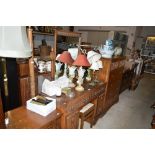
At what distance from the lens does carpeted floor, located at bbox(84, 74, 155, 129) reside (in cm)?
283

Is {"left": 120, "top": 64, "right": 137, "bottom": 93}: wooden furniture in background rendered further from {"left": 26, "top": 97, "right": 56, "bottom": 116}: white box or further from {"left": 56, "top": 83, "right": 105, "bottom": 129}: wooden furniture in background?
{"left": 26, "top": 97, "right": 56, "bottom": 116}: white box

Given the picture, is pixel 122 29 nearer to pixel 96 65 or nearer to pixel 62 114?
pixel 96 65

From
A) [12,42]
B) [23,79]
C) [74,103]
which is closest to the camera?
[12,42]

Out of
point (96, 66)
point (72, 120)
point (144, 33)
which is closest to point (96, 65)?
point (96, 66)

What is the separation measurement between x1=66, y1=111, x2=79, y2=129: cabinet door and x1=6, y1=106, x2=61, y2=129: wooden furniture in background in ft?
0.80

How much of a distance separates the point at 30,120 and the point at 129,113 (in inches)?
102

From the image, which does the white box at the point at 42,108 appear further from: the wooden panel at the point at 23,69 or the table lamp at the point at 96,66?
the table lamp at the point at 96,66

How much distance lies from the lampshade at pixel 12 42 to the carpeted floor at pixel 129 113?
6.93 ft

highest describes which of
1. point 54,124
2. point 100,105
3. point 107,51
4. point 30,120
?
point 107,51

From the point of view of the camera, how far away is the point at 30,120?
56.2 inches

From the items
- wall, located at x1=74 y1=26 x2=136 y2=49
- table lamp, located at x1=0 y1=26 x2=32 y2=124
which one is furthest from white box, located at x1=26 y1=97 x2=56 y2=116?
wall, located at x1=74 y1=26 x2=136 y2=49

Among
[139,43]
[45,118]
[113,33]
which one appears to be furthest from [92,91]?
[139,43]
